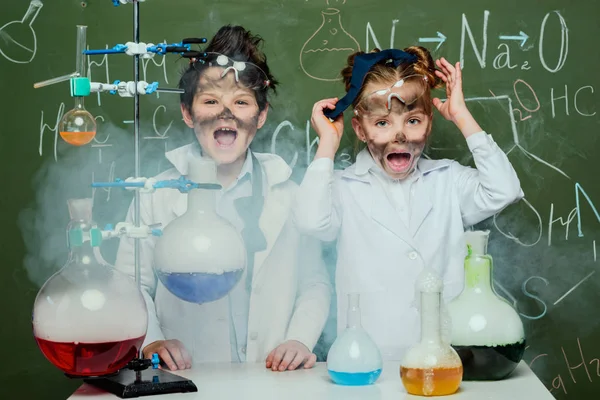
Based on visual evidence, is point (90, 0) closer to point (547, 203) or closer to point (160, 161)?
point (160, 161)

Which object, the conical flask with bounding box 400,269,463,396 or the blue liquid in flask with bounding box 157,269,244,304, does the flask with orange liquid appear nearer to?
the blue liquid in flask with bounding box 157,269,244,304

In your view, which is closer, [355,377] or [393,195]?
[355,377]

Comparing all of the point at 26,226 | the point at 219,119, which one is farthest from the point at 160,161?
the point at 26,226

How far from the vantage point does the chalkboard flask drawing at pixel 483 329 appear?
1723 mm

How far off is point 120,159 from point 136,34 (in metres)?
0.74

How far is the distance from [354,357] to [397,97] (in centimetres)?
84

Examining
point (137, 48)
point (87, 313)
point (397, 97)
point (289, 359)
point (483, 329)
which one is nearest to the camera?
point (87, 313)

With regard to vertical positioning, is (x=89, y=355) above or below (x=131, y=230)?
below

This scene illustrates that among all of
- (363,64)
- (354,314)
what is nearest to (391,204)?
(363,64)

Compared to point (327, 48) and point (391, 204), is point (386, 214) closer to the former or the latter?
point (391, 204)

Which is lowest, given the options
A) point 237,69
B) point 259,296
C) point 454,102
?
point 259,296

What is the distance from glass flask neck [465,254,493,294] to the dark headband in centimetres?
74

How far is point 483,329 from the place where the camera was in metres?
1.72

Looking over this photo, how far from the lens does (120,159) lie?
101 inches
